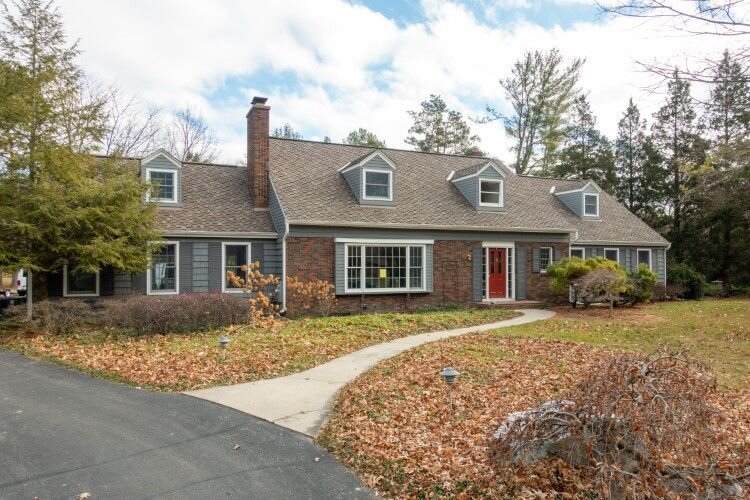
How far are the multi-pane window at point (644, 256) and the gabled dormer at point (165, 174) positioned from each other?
2001 centimetres

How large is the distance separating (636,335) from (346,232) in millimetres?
8845

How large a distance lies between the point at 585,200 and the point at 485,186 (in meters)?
6.11

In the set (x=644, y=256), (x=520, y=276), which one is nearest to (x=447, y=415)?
(x=520, y=276)

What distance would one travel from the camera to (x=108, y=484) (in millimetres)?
4547

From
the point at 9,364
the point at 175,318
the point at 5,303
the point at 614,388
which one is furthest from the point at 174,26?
the point at 614,388

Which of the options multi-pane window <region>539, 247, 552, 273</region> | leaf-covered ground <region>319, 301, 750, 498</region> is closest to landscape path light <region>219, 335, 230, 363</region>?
leaf-covered ground <region>319, 301, 750, 498</region>

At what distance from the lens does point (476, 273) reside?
18.8m

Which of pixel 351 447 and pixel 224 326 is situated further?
pixel 224 326

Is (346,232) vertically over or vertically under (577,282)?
over

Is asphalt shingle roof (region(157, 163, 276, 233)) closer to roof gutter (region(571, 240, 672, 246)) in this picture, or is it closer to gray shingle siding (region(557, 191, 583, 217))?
roof gutter (region(571, 240, 672, 246))

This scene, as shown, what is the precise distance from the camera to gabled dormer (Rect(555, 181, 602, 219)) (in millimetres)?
23547

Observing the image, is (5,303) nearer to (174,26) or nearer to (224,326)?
(224,326)

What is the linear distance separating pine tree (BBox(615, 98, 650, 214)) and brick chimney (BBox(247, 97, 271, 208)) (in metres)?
27.4

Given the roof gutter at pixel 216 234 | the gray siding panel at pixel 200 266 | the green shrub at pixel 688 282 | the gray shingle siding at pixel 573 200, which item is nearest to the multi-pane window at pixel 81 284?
the roof gutter at pixel 216 234
